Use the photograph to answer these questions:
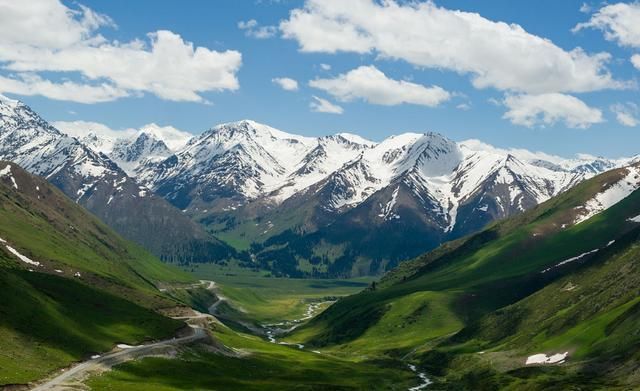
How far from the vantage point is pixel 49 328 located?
516ft

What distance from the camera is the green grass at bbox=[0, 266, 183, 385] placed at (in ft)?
440

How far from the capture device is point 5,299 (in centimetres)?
15762

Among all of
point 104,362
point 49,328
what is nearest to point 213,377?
point 104,362

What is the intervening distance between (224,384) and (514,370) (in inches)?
2904

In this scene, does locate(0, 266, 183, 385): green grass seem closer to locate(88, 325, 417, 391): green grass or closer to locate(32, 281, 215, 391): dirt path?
locate(32, 281, 215, 391): dirt path

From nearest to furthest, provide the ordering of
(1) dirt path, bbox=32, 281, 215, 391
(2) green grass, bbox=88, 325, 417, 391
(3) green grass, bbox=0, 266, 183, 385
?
(1) dirt path, bbox=32, 281, 215, 391, (3) green grass, bbox=0, 266, 183, 385, (2) green grass, bbox=88, 325, 417, 391

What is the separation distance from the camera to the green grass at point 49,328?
134 m

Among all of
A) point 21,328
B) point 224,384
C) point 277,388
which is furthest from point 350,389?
point 21,328

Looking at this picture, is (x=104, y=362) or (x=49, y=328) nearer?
(x=104, y=362)

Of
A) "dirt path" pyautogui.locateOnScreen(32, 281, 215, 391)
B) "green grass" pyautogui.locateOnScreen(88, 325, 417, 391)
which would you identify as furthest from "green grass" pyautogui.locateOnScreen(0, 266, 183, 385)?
"green grass" pyautogui.locateOnScreen(88, 325, 417, 391)

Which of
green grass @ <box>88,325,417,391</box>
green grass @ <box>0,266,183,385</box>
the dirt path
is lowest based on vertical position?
green grass @ <box>88,325,417,391</box>

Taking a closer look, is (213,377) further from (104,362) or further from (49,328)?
(49,328)

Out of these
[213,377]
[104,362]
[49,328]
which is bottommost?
[213,377]

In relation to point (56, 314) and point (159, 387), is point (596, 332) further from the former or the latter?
point (56, 314)
